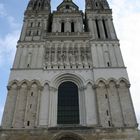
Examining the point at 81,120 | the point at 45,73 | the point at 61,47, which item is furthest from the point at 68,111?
the point at 61,47

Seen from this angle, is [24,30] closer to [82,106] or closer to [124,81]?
[82,106]

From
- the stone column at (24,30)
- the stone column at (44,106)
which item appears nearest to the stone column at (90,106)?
the stone column at (44,106)

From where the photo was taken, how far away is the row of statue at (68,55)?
25.4 meters

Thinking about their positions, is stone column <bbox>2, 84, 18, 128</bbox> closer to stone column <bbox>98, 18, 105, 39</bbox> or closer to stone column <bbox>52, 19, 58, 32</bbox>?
stone column <bbox>52, 19, 58, 32</bbox>

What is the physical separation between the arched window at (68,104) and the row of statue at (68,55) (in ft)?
9.13

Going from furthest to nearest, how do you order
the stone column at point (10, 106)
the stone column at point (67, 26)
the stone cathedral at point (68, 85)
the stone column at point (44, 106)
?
the stone column at point (67, 26) → the stone column at point (44, 106) → the stone column at point (10, 106) → the stone cathedral at point (68, 85)

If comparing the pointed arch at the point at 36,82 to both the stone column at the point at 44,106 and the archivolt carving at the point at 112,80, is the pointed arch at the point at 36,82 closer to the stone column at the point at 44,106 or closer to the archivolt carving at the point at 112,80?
the stone column at the point at 44,106

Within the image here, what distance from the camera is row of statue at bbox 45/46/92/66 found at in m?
25.4

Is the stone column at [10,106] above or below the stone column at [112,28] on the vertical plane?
below

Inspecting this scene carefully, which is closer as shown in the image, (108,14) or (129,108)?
(129,108)

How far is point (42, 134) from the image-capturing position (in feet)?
62.4

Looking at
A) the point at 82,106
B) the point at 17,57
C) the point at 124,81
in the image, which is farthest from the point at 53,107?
the point at 17,57

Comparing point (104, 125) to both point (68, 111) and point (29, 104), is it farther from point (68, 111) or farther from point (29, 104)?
point (29, 104)

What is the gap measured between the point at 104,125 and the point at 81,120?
7.38 ft
